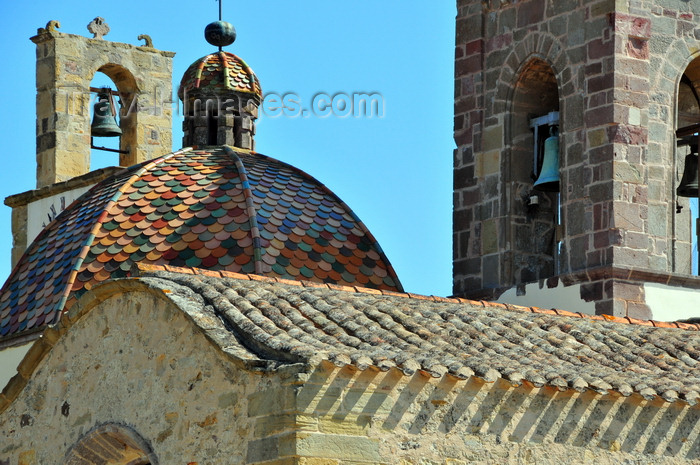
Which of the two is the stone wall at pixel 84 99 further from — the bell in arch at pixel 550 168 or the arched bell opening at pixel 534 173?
the bell in arch at pixel 550 168

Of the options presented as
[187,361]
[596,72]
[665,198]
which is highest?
[596,72]

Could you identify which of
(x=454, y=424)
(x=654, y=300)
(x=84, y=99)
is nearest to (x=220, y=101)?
(x=84, y=99)

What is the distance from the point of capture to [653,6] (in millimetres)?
17172

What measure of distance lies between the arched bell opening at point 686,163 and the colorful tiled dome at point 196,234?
2.67 meters

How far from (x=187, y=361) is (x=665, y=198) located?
6.17 m

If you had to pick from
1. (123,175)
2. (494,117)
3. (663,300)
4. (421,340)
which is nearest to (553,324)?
(421,340)

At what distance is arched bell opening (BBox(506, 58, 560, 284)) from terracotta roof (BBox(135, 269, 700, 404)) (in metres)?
2.83

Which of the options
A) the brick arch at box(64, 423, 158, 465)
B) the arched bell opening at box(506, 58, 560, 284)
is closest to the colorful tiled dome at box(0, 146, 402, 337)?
the arched bell opening at box(506, 58, 560, 284)

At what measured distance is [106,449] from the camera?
13.0 metres

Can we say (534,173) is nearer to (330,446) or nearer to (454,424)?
(454,424)

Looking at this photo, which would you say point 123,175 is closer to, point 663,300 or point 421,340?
point 663,300

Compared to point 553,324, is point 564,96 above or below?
above

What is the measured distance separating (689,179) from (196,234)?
4469 mm

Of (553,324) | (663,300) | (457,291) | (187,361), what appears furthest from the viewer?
(457,291)
